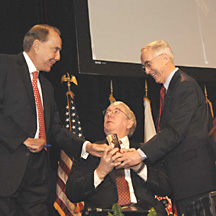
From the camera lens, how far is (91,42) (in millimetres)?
4922

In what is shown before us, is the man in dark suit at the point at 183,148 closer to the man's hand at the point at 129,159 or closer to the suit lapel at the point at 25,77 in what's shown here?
the man's hand at the point at 129,159

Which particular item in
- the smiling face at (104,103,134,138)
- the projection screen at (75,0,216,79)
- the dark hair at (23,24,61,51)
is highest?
the projection screen at (75,0,216,79)

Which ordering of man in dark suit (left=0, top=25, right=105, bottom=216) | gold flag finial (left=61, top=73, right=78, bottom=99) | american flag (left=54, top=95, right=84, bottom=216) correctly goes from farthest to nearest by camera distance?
gold flag finial (left=61, top=73, right=78, bottom=99) < american flag (left=54, top=95, right=84, bottom=216) < man in dark suit (left=0, top=25, right=105, bottom=216)

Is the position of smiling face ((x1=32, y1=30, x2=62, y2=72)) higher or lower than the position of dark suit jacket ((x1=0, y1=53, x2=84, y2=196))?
higher

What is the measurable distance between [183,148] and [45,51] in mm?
1260

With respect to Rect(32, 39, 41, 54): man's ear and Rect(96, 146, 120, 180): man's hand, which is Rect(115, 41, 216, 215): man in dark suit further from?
Rect(32, 39, 41, 54): man's ear

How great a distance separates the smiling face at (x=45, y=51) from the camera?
10.8 ft

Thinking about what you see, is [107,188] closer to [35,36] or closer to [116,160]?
[116,160]

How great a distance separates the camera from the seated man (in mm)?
3223

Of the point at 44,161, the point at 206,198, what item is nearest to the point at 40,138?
the point at 44,161

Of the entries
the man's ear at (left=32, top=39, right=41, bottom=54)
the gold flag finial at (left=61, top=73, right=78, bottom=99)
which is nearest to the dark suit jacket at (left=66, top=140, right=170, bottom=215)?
the man's ear at (left=32, top=39, right=41, bottom=54)

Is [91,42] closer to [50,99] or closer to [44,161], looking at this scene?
[50,99]

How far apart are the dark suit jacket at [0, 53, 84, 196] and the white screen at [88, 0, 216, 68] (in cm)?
195

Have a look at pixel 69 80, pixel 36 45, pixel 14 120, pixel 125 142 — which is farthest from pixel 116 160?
pixel 69 80
